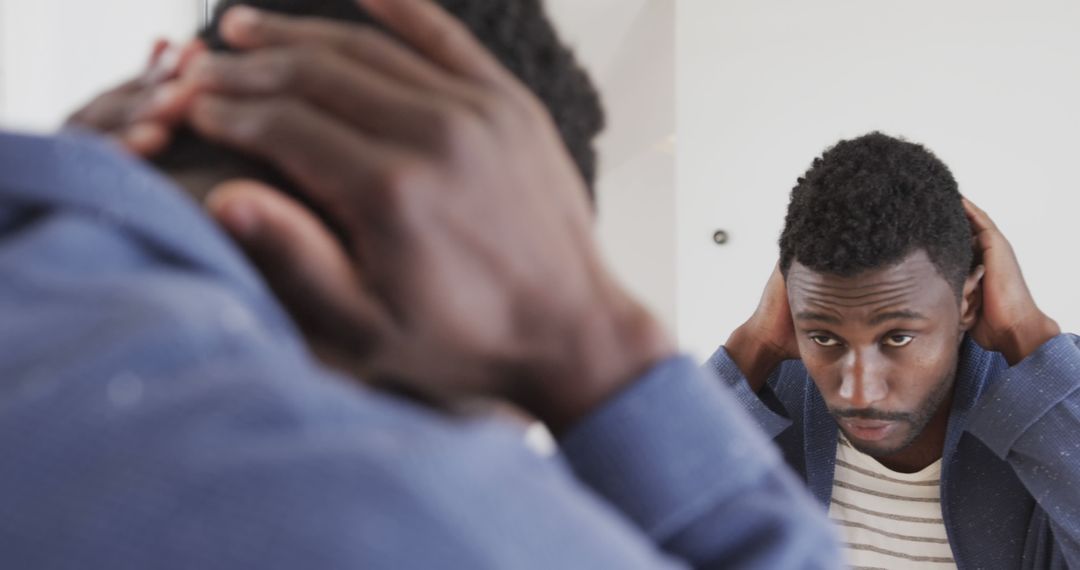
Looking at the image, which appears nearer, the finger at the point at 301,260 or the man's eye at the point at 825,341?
the finger at the point at 301,260

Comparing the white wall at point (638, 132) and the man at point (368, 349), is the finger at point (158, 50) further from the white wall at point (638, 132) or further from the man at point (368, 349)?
the white wall at point (638, 132)

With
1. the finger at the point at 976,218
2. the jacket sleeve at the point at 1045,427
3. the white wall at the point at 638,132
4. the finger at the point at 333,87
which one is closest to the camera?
the finger at the point at 333,87

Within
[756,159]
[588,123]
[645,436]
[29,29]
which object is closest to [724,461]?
[645,436]

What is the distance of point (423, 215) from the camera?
306 mm

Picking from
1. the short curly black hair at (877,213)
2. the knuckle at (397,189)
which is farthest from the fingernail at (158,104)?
the short curly black hair at (877,213)

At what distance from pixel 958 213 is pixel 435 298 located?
1191 millimetres

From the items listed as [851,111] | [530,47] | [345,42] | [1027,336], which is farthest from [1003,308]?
[851,111]

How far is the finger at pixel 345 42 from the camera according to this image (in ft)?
1.12

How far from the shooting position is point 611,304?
36cm

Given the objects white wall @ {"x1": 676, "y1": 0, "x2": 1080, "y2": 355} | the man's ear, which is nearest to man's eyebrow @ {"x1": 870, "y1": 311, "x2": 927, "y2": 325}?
the man's ear

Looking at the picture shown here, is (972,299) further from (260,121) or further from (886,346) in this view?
(260,121)

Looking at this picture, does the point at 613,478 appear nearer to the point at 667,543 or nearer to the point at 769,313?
the point at 667,543

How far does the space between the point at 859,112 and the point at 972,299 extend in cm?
163

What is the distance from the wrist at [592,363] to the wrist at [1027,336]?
1.11m
